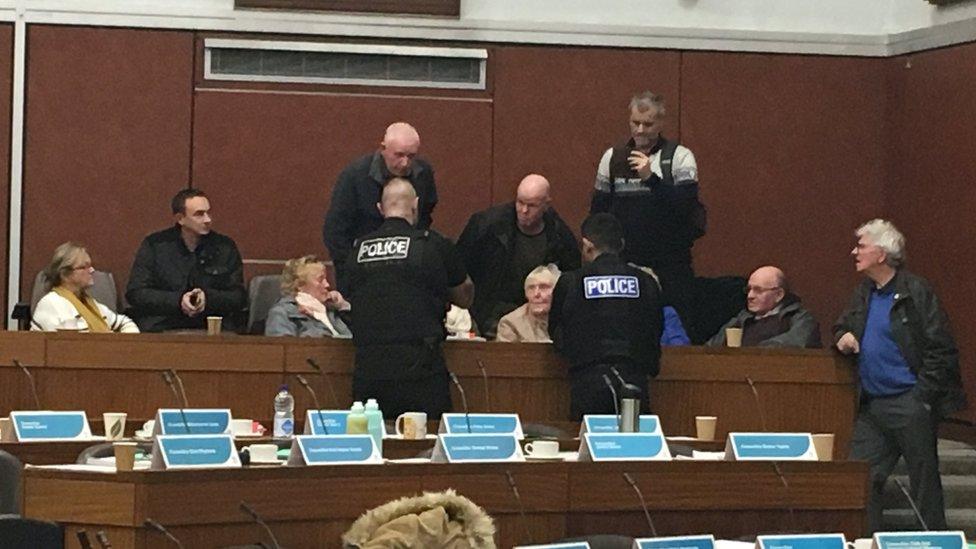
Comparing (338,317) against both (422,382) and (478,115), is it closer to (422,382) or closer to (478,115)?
(422,382)

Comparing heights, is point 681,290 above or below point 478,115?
below

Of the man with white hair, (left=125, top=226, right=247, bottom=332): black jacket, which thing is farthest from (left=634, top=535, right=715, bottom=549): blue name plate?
(left=125, top=226, right=247, bottom=332): black jacket

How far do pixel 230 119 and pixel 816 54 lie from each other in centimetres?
359

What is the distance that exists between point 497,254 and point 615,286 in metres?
1.39

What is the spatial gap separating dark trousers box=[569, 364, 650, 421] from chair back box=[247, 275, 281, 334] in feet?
7.51

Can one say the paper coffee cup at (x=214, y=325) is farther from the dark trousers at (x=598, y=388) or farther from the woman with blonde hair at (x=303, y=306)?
the dark trousers at (x=598, y=388)

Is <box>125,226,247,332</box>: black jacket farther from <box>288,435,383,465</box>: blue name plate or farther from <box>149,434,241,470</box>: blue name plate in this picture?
<box>149,434,241,470</box>: blue name plate

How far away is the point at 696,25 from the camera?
12.5 m

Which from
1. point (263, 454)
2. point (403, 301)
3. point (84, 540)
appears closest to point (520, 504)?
point (263, 454)

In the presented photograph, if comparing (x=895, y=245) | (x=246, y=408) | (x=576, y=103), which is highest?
(x=576, y=103)

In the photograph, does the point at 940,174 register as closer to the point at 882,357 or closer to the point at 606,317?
the point at 882,357

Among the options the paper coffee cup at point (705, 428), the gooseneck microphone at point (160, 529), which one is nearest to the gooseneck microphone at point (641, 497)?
the gooseneck microphone at point (160, 529)

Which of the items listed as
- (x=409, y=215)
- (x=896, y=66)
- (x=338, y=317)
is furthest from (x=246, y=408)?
(x=896, y=66)

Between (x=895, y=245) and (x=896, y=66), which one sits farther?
(x=896, y=66)
